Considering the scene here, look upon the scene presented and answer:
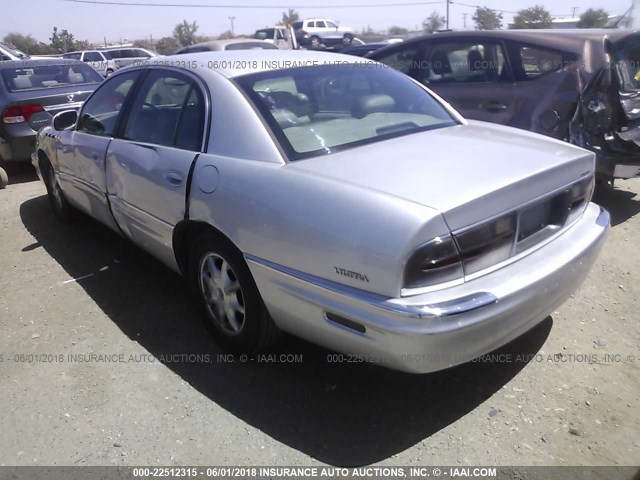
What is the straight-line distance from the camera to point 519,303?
2334 millimetres

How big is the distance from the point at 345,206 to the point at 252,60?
1501mm

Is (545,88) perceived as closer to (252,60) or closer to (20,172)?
(252,60)

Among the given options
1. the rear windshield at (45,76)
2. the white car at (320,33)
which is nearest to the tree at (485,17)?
the white car at (320,33)

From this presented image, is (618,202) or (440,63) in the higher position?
(440,63)

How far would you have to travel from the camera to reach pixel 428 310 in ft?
6.93

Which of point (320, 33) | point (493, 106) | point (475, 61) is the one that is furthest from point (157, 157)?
point (320, 33)

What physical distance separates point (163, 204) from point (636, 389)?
2683 mm

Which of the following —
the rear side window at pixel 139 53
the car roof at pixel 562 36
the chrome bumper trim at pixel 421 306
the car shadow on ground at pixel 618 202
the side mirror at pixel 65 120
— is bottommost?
the car shadow on ground at pixel 618 202

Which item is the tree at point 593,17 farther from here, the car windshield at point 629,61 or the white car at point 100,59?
the car windshield at point 629,61

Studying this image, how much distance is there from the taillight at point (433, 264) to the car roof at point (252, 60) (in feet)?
5.28

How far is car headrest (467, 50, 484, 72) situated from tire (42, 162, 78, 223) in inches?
161

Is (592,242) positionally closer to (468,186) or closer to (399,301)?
(468,186)

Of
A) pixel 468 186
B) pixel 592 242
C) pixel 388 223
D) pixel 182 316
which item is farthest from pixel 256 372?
pixel 592 242

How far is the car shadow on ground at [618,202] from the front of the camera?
16.7ft
